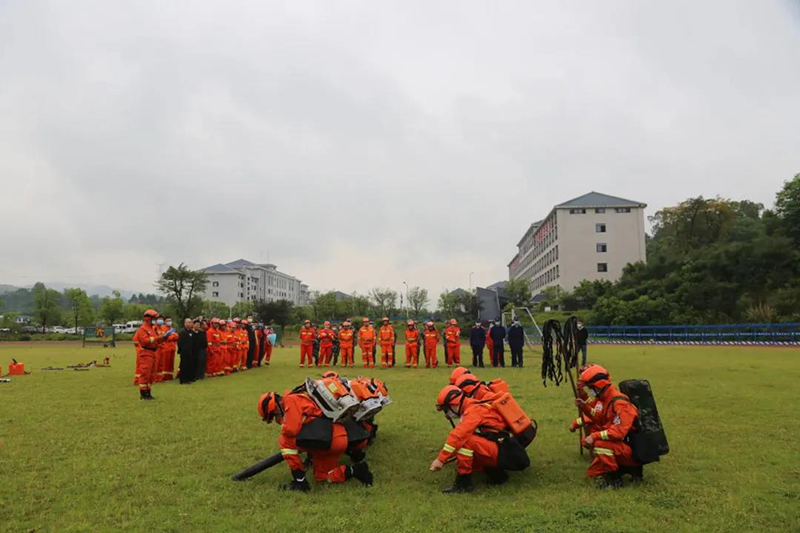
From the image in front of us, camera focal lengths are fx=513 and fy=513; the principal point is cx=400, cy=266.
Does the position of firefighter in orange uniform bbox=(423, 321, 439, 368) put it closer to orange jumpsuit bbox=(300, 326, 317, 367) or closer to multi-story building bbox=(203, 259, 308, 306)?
orange jumpsuit bbox=(300, 326, 317, 367)

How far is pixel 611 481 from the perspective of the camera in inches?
221

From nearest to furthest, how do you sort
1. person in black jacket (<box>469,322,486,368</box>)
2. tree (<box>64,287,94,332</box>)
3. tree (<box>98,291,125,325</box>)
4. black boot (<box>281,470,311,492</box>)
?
1. black boot (<box>281,470,311,492</box>)
2. person in black jacket (<box>469,322,486,368</box>)
3. tree (<box>64,287,94,332</box>)
4. tree (<box>98,291,125,325</box>)

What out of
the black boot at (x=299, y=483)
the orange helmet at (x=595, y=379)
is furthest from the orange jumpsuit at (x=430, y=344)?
the black boot at (x=299, y=483)

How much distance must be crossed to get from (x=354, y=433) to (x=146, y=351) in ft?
27.3

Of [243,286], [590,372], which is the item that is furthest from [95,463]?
[243,286]

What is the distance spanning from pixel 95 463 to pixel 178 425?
2293 millimetres

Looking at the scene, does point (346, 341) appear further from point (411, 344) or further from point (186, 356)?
point (186, 356)

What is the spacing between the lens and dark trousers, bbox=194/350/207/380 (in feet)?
53.2

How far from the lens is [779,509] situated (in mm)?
4887

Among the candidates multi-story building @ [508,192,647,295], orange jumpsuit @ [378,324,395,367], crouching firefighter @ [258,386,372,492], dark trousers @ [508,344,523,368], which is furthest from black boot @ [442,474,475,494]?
multi-story building @ [508,192,647,295]

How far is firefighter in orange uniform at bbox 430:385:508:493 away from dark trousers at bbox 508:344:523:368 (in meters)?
14.6

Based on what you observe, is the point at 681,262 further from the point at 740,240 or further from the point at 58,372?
the point at 58,372

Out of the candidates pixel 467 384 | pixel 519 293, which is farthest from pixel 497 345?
pixel 519 293

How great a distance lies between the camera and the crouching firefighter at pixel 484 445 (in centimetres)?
554
